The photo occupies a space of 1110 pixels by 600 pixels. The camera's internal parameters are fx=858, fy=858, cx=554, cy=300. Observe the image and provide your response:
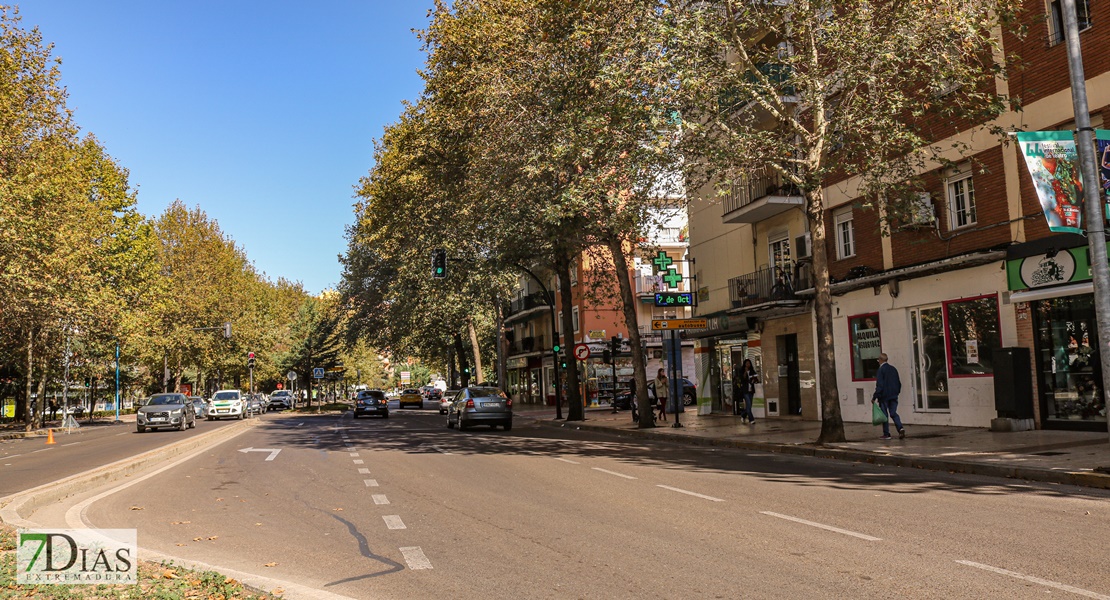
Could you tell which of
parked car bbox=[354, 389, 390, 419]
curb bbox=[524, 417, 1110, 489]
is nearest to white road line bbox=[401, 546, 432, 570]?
curb bbox=[524, 417, 1110, 489]

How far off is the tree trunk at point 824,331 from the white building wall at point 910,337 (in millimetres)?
4263

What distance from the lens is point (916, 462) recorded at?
14.3m

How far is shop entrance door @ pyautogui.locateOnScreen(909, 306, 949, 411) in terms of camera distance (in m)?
21.2

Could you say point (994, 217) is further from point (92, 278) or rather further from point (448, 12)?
point (92, 278)

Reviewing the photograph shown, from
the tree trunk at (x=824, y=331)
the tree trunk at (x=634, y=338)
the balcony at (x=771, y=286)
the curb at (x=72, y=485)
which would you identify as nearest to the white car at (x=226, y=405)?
the curb at (x=72, y=485)

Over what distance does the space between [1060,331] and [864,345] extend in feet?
21.8

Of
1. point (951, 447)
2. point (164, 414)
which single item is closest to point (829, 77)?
point (951, 447)

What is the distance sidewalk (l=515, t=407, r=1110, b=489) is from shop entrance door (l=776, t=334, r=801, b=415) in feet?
9.96

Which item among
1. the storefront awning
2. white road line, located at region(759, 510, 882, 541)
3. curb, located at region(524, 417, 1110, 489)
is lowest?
curb, located at region(524, 417, 1110, 489)

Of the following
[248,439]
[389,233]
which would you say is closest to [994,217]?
[248,439]

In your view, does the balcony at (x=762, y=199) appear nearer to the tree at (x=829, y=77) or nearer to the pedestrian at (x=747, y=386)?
the pedestrian at (x=747, y=386)

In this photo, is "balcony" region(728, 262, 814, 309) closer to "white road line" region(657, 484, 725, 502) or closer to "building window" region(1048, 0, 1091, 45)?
"building window" region(1048, 0, 1091, 45)

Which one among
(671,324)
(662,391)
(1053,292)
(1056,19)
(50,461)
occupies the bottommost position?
(50,461)

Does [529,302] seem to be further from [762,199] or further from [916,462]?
[916,462]
